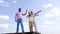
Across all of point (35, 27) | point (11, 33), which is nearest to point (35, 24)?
point (35, 27)

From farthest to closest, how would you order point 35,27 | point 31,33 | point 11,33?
point 35,27 → point 11,33 → point 31,33

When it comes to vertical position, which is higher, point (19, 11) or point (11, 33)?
point (19, 11)

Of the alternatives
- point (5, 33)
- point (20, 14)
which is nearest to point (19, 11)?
point (20, 14)

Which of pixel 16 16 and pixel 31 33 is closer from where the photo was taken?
pixel 31 33

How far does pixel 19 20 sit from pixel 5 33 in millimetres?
2101

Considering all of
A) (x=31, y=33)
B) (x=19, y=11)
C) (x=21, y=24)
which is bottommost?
(x=31, y=33)

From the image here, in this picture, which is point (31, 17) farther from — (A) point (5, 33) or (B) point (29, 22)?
(A) point (5, 33)

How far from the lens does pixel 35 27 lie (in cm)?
1927

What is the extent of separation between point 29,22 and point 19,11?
1739mm

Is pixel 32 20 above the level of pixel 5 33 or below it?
above

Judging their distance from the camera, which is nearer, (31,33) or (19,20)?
(31,33)

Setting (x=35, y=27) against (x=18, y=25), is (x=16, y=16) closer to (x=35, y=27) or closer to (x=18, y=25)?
(x=18, y=25)

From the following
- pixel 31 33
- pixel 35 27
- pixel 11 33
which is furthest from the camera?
pixel 35 27

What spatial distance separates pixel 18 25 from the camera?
18.4m
